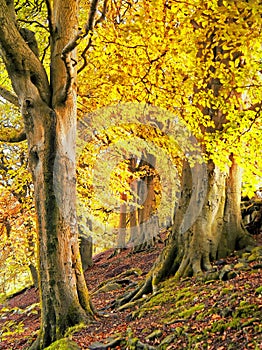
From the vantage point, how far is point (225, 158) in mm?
7484

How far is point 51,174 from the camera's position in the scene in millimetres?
6621

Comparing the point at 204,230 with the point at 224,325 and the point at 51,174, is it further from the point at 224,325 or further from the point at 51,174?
the point at 224,325

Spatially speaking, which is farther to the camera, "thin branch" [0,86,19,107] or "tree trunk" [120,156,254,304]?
"tree trunk" [120,156,254,304]

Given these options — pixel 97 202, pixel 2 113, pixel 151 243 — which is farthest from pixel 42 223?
pixel 151 243

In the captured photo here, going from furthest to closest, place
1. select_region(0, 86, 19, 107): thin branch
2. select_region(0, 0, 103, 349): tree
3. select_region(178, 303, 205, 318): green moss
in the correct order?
select_region(0, 86, 19, 107): thin branch, select_region(0, 0, 103, 349): tree, select_region(178, 303, 205, 318): green moss

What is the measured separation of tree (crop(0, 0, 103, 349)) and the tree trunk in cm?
236

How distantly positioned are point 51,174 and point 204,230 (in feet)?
11.9

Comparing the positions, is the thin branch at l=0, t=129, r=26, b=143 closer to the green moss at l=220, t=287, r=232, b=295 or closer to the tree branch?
the tree branch

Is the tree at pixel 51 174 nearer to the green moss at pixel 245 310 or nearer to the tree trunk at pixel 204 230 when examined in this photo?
the tree trunk at pixel 204 230

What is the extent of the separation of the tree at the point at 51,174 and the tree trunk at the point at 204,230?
236cm

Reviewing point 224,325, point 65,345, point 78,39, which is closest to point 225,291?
point 224,325

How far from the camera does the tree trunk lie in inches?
328

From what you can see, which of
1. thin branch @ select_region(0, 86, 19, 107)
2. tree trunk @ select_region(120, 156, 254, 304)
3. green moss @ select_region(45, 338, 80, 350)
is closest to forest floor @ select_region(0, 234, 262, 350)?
green moss @ select_region(45, 338, 80, 350)

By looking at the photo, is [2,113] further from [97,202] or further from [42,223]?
[42,223]
